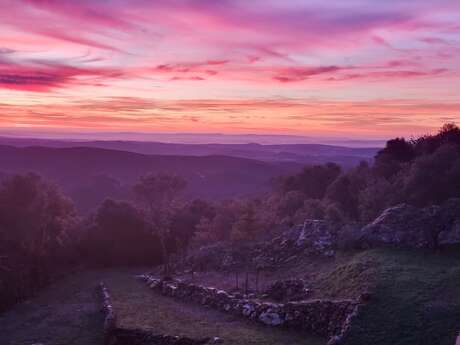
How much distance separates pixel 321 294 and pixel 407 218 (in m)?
9.88

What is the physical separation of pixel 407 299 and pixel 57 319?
66.5 ft

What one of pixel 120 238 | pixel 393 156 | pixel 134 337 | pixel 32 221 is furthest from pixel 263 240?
pixel 393 156

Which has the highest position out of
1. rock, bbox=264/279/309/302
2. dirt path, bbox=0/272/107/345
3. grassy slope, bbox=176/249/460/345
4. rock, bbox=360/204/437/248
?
rock, bbox=360/204/437/248

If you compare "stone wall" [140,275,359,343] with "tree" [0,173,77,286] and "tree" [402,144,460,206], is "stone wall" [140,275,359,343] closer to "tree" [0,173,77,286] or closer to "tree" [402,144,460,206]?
"tree" [402,144,460,206]

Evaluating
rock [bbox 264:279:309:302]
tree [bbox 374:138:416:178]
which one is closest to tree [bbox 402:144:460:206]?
tree [bbox 374:138:416:178]

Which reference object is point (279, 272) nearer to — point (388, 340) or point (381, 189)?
point (388, 340)

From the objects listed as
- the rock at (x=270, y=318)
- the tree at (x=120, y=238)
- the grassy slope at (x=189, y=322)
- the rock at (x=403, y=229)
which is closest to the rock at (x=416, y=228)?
the rock at (x=403, y=229)

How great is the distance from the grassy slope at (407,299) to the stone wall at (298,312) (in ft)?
3.00

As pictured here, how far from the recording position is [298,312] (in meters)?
21.1

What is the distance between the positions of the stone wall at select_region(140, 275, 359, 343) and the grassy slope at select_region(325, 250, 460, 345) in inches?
36.0

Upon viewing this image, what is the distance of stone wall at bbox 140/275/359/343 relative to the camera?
19.5 metres

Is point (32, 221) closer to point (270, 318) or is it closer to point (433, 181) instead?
point (270, 318)

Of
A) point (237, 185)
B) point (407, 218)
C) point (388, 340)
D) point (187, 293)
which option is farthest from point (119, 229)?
point (237, 185)

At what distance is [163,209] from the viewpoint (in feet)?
A: 217
